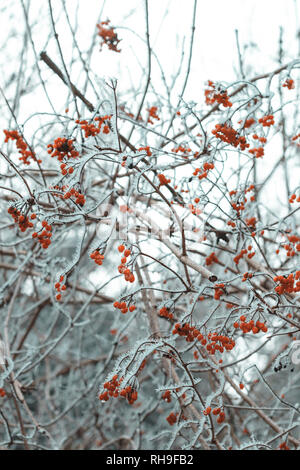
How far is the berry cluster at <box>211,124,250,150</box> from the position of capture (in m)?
1.94

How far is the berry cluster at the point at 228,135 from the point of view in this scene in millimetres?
1938

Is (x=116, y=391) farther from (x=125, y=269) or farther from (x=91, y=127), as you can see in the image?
(x=91, y=127)

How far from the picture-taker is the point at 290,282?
5.69ft

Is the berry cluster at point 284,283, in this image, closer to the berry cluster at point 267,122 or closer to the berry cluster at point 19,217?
the berry cluster at point 267,122

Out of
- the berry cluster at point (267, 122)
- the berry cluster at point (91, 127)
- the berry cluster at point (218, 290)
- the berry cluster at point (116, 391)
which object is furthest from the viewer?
the berry cluster at point (267, 122)

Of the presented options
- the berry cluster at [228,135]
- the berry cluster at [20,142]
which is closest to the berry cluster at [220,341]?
the berry cluster at [228,135]

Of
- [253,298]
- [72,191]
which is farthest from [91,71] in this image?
[253,298]

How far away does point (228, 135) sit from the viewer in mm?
1949

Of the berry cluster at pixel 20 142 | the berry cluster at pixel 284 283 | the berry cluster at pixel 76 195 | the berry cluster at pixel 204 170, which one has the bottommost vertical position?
the berry cluster at pixel 284 283

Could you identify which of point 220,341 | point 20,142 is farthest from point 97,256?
point 20,142

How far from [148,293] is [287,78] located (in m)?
1.46

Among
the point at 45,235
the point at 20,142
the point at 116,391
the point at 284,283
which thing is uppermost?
the point at 20,142

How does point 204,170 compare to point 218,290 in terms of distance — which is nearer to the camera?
point 218,290

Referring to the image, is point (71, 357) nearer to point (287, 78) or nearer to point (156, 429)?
point (156, 429)
